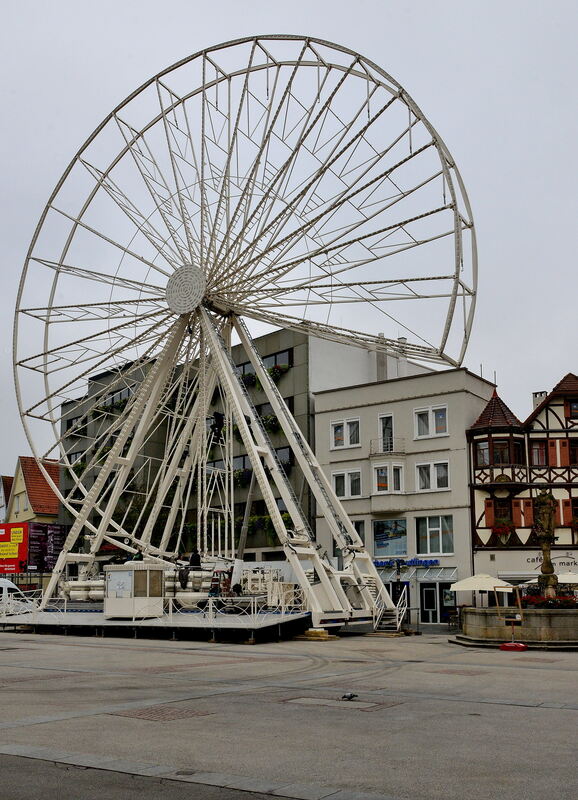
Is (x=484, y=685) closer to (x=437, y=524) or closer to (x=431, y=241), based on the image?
(x=431, y=241)

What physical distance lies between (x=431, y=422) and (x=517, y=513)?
6.96 meters

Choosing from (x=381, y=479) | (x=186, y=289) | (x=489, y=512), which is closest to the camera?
(x=186, y=289)

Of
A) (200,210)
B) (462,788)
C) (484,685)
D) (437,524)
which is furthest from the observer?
Result: (437,524)

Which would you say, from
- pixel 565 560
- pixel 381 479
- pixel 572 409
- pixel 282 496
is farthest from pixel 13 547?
pixel 572 409

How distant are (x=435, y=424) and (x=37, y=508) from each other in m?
44.5

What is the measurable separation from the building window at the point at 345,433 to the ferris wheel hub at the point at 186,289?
18389 mm

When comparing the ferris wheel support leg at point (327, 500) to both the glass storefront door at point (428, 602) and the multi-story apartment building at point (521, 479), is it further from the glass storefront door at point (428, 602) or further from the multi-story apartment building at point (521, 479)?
the multi-story apartment building at point (521, 479)

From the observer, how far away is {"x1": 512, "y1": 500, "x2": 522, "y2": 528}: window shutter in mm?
46375

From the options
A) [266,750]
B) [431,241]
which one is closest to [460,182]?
[431,241]

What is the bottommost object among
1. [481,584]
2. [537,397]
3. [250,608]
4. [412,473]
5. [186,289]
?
[250,608]

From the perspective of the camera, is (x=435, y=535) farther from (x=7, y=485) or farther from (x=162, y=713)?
(x=7, y=485)

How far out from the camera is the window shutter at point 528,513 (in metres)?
46.3

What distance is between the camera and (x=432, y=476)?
49312 millimetres

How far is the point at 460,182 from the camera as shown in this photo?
31.8m
